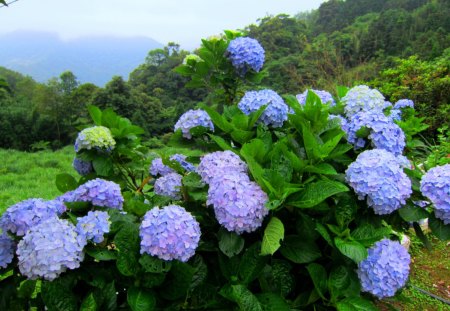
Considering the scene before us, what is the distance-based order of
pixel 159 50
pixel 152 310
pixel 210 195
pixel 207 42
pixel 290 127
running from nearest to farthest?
pixel 152 310
pixel 210 195
pixel 290 127
pixel 207 42
pixel 159 50

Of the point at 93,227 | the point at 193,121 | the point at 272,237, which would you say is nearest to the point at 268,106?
the point at 193,121

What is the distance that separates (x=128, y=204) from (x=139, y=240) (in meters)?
0.24

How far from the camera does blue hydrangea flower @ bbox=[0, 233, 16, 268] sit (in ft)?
3.20

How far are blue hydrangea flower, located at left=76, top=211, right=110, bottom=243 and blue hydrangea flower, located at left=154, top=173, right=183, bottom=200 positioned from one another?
35cm

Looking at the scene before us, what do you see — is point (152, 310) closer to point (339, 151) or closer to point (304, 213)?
point (304, 213)

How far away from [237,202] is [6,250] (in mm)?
577

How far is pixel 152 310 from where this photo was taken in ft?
2.92

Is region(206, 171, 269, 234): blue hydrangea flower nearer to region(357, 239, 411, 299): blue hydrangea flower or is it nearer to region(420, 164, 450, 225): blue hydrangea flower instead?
region(357, 239, 411, 299): blue hydrangea flower

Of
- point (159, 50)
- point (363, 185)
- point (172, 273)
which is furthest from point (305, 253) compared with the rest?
point (159, 50)

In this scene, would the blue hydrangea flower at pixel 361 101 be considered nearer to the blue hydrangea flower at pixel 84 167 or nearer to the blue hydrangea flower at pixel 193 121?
the blue hydrangea flower at pixel 193 121

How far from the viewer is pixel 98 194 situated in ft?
3.56

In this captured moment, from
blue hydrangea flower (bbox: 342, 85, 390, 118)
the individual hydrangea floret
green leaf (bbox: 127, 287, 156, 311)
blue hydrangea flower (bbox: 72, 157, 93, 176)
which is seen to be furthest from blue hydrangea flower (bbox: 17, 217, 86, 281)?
blue hydrangea flower (bbox: 342, 85, 390, 118)

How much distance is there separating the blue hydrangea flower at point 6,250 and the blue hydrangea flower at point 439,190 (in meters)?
1.08

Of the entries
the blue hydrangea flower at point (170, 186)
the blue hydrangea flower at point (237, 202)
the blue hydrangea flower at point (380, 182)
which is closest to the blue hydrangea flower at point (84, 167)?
the blue hydrangea flower at point (170, 186)
